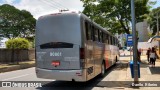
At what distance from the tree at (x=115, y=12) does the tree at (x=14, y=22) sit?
49206 mm

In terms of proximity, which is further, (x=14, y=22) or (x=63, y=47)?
(x=14, y=22)

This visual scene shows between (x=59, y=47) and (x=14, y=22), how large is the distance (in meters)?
69.2

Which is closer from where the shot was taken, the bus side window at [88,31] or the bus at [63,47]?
the bus at [63,47]

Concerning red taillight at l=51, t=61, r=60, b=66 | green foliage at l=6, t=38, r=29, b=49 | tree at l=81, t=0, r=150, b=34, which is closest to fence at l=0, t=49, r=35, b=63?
green foliage at l=6, t=38, r=29, b=49

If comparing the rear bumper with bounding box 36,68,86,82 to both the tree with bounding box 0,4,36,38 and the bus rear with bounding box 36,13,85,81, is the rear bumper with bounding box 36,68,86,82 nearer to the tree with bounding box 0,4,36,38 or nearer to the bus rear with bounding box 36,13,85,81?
the bus rear with bounding box 36,13,85,81

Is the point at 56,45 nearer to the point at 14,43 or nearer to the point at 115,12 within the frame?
the point at 115,12

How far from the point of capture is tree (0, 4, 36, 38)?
76750mm

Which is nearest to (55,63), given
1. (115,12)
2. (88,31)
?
(88,31)

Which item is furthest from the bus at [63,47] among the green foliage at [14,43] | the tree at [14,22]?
the tree at [14,22]

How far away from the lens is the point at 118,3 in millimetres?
28609

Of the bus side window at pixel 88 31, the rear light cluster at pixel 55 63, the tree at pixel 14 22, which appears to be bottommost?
the rear light cluster at pixel 55 63

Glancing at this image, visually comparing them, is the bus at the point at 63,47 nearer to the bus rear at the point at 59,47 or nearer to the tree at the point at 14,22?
the bus rear at the point at 59,47

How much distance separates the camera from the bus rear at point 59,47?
11680 millimetres

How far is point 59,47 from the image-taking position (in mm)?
12031
